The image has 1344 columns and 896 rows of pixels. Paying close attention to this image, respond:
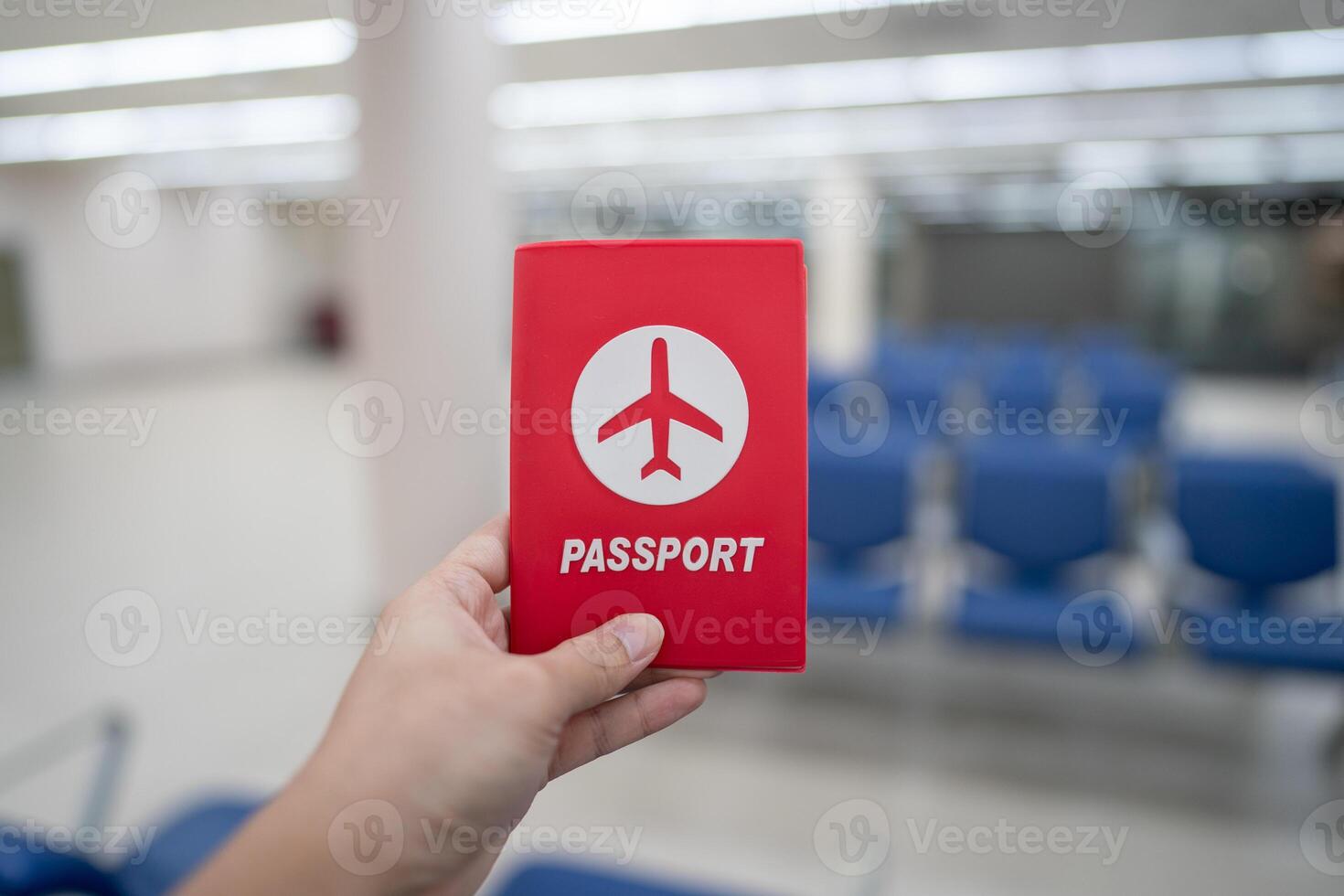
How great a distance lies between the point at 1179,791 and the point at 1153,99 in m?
7.21

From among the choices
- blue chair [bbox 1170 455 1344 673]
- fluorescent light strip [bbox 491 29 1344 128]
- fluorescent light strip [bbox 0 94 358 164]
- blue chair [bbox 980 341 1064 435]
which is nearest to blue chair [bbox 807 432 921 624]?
blue chair [bbox 1170 455 1344 673]

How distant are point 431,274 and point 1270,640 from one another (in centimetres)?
368

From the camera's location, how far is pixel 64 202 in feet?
45.0

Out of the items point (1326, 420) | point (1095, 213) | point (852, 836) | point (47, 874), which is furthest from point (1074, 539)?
point (1095, 213)

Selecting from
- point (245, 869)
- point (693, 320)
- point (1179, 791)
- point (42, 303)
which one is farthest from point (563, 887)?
point (42, 303)

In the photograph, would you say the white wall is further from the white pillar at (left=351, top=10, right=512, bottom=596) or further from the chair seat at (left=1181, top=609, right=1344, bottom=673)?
the chair seat at (left=1181, top=609, right=1344, bottom=673)

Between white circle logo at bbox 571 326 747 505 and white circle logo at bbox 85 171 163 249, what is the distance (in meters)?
16.1

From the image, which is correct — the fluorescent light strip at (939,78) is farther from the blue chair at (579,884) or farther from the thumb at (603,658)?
the thumb at (603,658)

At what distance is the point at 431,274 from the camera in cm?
391

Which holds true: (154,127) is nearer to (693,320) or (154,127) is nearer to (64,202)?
(64,202)

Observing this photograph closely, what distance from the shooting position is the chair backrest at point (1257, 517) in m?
3.38

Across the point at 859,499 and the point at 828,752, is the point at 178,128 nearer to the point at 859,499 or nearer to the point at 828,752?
the point at 859,499

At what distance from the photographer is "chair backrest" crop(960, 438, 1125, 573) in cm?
369

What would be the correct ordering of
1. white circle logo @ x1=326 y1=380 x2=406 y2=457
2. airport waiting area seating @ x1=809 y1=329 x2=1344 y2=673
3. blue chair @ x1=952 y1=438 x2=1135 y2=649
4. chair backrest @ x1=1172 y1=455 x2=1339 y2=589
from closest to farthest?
1. airport waiting area seating @ x1=809 y1=329 x2=1344 y2=673
2. chair backrest @ x1=1172 y1=455 x2=1339 y2=589
3. blue chair @ x1=952 y1=438 x2=1135 y2=649
4. white circle logo @ x1=326 y1=380 x2=406 y2=457
